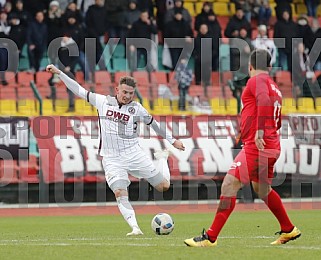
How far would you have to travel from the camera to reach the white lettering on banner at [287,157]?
20.2 meters

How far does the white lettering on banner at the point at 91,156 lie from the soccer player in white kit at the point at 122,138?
632cm

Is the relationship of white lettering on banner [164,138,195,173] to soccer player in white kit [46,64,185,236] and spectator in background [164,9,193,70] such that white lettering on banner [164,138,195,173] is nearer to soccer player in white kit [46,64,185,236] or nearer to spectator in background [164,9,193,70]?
→ spectator in background [164,9,193,70]

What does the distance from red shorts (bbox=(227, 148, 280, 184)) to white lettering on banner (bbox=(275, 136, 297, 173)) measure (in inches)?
401

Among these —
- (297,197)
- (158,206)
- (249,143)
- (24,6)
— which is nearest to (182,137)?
(158,206)

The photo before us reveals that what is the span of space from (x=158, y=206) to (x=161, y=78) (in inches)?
165

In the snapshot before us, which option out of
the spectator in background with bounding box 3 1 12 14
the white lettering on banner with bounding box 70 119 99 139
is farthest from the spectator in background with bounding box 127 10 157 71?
the white lettering on banner with bounding box 70 119 99 139

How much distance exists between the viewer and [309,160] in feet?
67.4

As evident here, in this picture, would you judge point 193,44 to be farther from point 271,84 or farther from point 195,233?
point 271,84

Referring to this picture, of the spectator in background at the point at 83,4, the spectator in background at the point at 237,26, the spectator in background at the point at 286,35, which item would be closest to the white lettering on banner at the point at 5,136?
the spectator in background at the point at 83,4

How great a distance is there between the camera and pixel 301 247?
10.2 meters

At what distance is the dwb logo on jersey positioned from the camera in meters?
12.7

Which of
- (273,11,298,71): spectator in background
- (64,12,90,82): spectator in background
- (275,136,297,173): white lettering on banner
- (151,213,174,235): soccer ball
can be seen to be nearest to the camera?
(151,213,174,235): soccer ball

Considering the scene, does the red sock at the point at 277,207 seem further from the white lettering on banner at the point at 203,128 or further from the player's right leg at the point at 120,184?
the white lettering on banner at the point at 203,128

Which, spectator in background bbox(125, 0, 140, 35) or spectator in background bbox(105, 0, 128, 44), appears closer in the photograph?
spectator in background bbox(105, 0, 128, 44)
